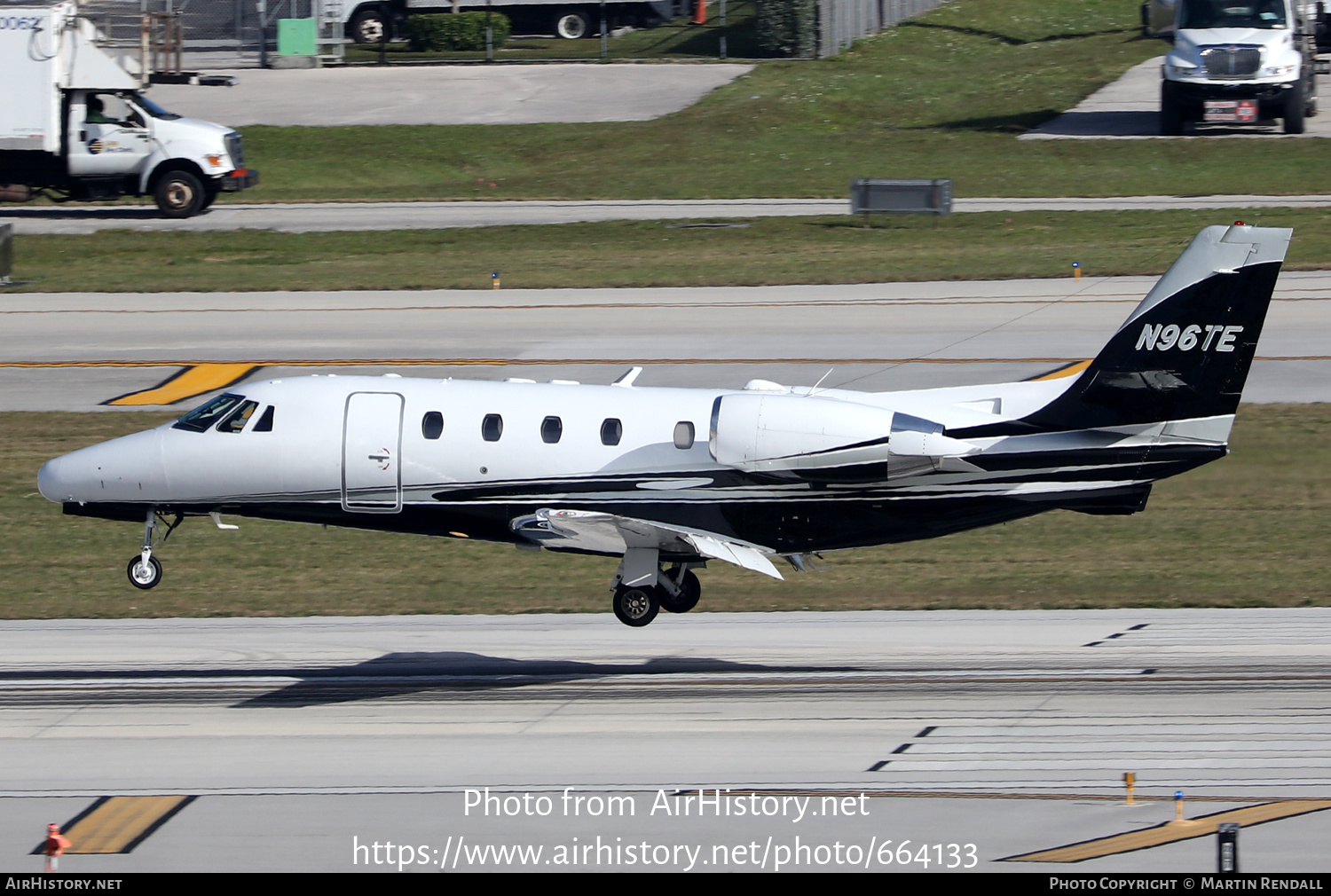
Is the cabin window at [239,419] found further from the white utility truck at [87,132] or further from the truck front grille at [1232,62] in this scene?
the truck front grille at [1232,62]

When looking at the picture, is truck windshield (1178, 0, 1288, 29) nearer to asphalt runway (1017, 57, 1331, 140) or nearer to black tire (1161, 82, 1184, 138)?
black tire (1161, 82, 1184, 138)

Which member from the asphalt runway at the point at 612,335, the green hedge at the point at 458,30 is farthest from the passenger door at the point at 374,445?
the green hedge at the point at 458,30

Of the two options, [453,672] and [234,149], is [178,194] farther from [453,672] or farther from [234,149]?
[453,672]

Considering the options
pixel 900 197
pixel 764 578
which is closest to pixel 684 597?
pixel 764 578

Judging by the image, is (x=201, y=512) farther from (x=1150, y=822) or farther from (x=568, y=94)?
(x=568, y=94)

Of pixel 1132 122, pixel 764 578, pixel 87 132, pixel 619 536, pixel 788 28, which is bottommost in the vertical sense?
pixel 764 578

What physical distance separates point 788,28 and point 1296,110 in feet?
84.8

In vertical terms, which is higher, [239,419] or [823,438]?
[239,419]

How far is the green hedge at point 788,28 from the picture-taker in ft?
262

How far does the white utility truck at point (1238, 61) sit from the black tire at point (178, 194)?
112ft

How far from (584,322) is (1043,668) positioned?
23.3m

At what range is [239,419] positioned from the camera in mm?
24641

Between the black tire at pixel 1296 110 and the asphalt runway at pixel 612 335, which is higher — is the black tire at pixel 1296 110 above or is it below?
above

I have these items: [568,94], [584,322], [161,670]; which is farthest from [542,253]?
[161,670]
